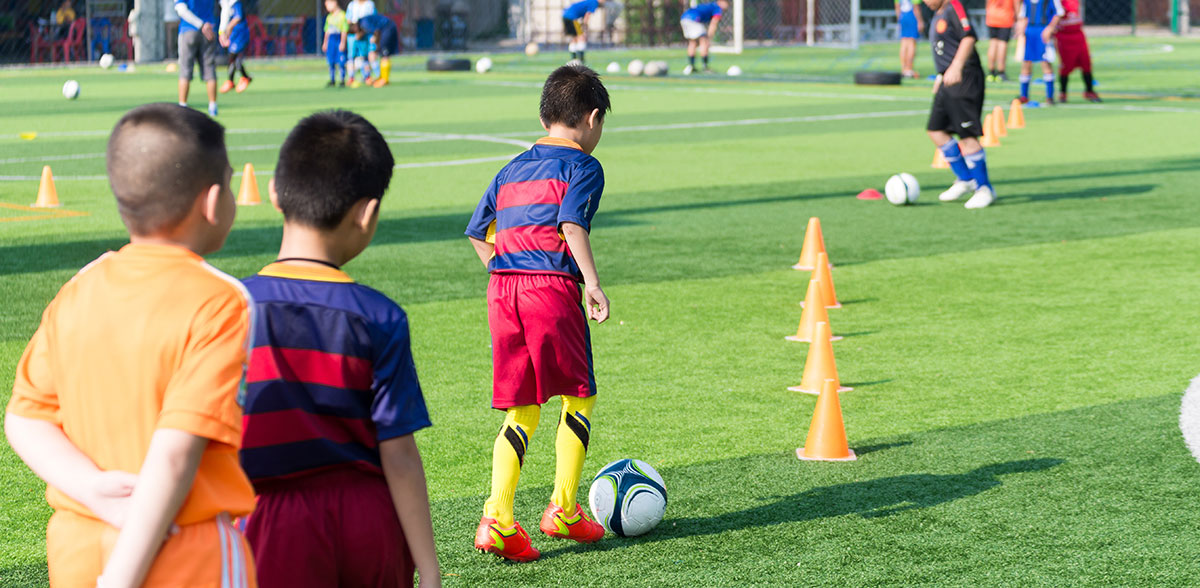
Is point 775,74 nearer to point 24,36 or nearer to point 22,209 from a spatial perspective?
point 24,36

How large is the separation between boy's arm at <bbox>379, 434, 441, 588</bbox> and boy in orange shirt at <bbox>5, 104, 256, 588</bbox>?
0.34m

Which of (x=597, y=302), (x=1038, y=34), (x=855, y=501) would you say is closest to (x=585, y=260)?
(x=597, y=302)

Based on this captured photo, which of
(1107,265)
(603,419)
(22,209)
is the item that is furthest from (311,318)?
(22,209)

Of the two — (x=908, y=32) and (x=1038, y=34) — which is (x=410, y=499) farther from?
(x=908, y=32)

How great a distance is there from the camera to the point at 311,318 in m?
2.73

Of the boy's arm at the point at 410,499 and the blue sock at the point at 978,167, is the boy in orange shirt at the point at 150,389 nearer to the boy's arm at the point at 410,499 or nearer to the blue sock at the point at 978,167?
the boy's arm at the point at 410,499

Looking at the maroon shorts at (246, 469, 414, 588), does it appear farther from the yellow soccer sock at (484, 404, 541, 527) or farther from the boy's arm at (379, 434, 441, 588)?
the yellow soccer sock at (484, 404, 541, 527)

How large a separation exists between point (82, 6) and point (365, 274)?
39277 millimetres

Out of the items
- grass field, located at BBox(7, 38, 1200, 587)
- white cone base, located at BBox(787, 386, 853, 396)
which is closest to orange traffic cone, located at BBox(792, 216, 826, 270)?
grass field, located at BBox(7, 38, 1200, 587)

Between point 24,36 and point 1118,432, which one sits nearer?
point 1118,432

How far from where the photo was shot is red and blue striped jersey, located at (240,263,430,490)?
2727mm

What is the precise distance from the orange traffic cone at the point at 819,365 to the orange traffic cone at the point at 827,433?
0.37 metres

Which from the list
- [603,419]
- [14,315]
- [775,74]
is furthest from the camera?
[775,74]

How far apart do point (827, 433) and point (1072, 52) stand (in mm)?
20619
